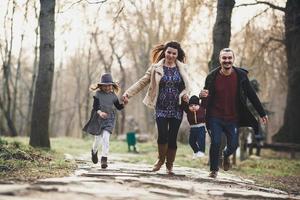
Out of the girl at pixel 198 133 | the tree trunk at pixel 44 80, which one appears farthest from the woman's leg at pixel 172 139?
the tree trunk at pixel 44 80

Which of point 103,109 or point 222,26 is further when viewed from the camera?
point 222,26

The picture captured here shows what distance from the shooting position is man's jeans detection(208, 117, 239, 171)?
759 cm

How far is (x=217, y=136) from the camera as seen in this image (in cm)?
756

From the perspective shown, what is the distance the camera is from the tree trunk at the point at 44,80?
1238 cm

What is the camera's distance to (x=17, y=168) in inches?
269

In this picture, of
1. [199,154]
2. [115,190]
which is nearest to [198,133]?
[199,154]

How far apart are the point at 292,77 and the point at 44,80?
34.8ft

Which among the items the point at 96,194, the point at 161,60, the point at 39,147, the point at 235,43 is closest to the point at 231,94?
the point at 161,60

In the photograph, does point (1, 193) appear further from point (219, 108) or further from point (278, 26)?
point (278, 26)

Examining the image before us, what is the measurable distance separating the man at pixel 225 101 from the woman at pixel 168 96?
0.44 meters

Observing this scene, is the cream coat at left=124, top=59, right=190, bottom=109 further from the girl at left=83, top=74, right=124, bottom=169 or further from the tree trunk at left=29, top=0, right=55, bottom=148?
the tree trunk at left=29, top=0, right=55, bottom=148

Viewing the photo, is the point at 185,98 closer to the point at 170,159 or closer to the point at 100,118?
the point at 170,159

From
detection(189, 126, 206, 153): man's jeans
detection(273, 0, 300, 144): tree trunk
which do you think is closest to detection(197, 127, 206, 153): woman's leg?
detection(189, 126, 206, 153): man's jeans

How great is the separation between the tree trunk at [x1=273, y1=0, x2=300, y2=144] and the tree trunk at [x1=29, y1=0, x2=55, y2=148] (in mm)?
9532
